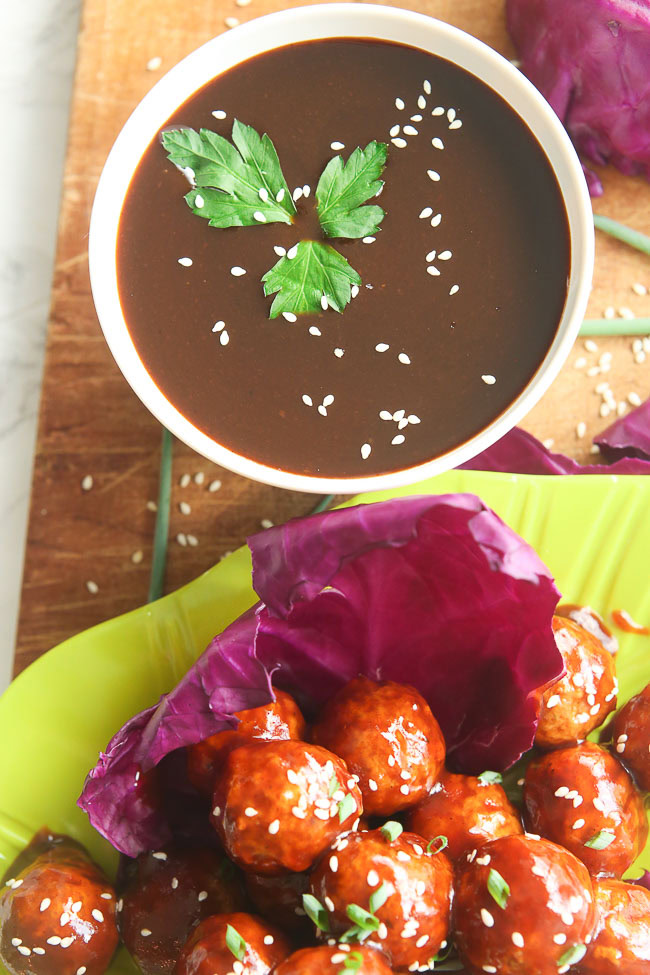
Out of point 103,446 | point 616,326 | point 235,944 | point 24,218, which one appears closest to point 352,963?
point 235,944

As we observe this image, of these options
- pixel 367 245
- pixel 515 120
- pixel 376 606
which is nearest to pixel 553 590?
pixel 376 606

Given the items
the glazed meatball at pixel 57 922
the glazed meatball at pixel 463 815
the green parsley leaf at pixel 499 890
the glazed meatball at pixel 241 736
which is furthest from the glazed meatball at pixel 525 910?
the glazed meatball at pixel 57 922

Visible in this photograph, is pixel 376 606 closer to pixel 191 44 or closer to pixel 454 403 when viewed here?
pixel 454 403

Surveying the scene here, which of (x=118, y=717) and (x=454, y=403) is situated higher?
(x=454, y=403)

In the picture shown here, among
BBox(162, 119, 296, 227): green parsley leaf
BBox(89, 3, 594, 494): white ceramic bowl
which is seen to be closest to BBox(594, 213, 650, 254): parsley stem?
BBox(89, 3, 594, 494): white ceramic bowl

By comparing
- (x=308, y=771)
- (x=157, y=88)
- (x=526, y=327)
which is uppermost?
(x=157, y=88)
